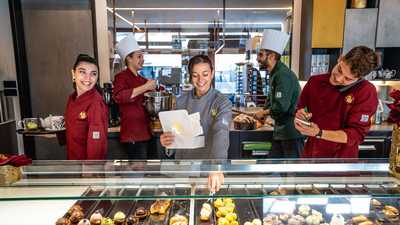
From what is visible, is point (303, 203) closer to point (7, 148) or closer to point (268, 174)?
point (268, 174)

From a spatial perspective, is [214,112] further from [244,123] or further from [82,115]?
[244,123]

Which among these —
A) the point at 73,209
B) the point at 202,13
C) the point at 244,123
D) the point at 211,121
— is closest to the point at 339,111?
the point at 211,121

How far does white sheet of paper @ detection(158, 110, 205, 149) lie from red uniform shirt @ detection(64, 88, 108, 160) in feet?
1.35

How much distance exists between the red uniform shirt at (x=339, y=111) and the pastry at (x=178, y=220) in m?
0.97

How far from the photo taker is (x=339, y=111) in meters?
1.78

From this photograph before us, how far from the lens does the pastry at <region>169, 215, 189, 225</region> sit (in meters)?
1.30

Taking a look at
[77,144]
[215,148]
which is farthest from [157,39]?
[215,148]

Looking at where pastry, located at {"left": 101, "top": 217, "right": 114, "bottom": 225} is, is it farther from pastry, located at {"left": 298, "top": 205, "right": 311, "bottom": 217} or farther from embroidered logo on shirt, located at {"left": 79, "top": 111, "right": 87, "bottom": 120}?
pastry, located at {"left": 298, "top": 205, "right": 311, "bottom": 217}

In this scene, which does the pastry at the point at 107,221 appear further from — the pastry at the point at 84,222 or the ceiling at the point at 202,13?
the ceiling at the point at 202,13

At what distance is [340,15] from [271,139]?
1377 mm

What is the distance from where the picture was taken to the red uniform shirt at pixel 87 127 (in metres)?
1.68

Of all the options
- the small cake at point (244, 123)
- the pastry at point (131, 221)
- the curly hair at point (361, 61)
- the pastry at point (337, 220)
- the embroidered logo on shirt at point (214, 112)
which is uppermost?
the curly hair at point (361, 61)

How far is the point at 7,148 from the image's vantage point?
329 cm

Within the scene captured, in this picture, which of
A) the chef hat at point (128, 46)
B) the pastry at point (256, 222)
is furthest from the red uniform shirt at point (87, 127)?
the pastry at point (256, 222)
